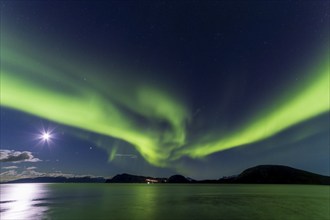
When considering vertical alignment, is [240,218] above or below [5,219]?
above

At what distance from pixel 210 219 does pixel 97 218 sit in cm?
1990

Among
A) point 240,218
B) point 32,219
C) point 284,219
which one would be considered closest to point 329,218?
point 284,219

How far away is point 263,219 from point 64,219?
114ft

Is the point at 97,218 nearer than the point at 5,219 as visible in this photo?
Yes

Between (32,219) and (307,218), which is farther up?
(307,218)

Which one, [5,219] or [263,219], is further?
[5,219]

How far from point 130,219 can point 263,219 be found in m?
23.0

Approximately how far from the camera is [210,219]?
149ft

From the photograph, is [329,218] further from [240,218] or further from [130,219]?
[130,219]

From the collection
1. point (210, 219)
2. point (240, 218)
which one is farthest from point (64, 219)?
point (240, 218)

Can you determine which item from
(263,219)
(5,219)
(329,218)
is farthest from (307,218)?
(5,219)

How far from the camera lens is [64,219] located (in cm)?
4784

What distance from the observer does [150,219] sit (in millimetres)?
47625

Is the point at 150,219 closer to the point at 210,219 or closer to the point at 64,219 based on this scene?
the point at 210,219
